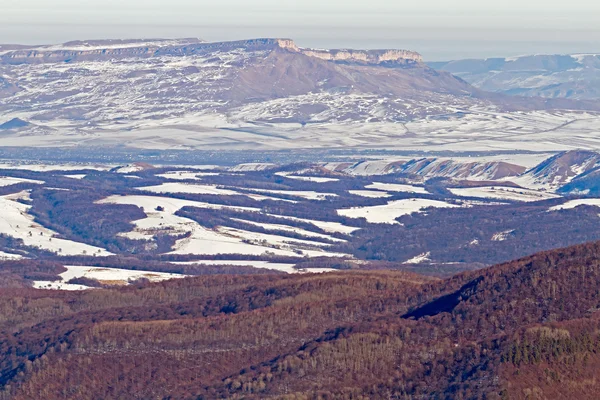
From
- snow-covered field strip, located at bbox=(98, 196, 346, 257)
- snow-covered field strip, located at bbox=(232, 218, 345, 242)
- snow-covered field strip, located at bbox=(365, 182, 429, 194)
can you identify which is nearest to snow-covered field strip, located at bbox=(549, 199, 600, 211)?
snow-covered field strip, located at bbox=(365, 182, 429, 194)

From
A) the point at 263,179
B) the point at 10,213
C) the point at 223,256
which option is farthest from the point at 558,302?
the point at 263,179

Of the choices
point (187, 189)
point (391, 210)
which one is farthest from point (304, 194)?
point (391, 210)

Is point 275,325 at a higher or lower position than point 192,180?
→ higher

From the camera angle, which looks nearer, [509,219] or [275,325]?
[275,325]

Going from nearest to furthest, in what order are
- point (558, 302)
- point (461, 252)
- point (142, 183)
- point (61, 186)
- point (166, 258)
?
point (558, 302) → point (166, 258) → point (461, 252) → point (61, 186) → point (142, 183)

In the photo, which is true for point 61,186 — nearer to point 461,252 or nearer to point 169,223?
point 169,223

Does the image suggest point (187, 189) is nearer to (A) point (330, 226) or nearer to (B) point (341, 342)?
(A) point (330, 226)

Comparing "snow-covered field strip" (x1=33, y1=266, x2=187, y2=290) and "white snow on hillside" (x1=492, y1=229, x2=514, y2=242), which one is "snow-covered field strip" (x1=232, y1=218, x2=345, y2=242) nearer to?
"white snow on hillside" (x1=492, y1=229, x2=514, y2=242)
